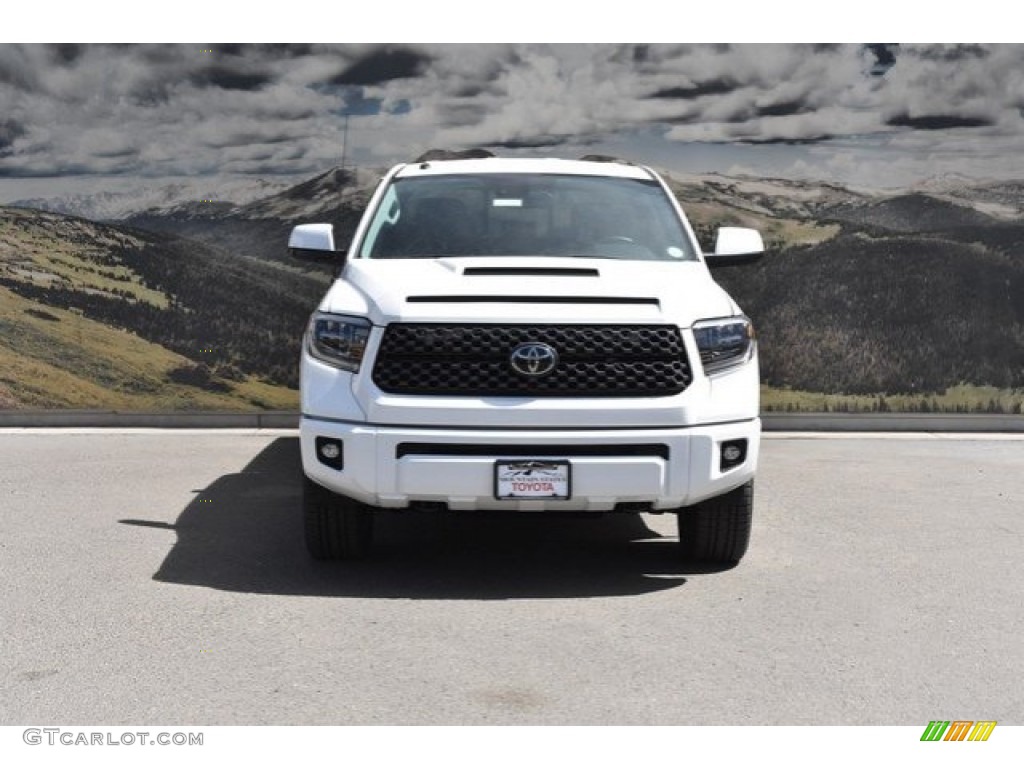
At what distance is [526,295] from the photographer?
622 centimetres

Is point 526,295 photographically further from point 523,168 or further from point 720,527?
point 523,168

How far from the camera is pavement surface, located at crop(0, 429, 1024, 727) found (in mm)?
4738

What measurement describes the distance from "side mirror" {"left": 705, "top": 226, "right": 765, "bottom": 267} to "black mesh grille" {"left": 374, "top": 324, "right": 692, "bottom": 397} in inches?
60.0

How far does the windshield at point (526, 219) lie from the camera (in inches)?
285

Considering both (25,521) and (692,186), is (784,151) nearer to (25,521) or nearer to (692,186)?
(692,186)

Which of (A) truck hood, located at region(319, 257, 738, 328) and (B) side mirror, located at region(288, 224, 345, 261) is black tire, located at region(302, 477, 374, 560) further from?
(B) side mirror, located at region(288, 224, 345, 261)

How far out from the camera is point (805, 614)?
5.93 meters

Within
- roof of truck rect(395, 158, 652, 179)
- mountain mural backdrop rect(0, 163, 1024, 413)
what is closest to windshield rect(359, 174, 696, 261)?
roof of truck rect(395, 158, 652, 179)

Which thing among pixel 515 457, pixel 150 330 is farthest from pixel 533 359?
pixel 150 330

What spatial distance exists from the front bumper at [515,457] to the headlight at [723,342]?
1.05 feet

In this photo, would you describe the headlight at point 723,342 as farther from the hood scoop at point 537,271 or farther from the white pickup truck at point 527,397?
the hood scoop at point 537,271

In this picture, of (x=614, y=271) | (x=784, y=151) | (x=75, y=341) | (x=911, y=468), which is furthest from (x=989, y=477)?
(x=75, y=341)

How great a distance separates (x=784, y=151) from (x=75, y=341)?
20.5ft

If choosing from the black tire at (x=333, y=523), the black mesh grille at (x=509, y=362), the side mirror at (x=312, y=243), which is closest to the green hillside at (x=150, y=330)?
the side mirror at (x=312, y=243)
